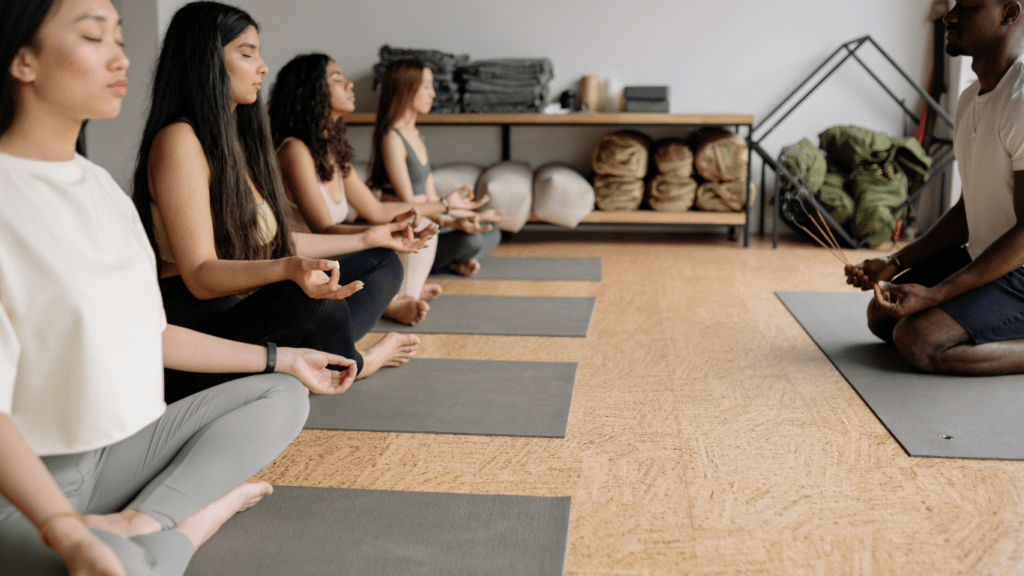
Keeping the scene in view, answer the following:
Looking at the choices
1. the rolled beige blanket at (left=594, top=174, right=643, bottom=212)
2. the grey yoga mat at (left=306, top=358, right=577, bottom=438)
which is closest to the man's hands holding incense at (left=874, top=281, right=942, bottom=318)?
the grey yoga mat at (left=306, top=358, right=577, bottom=438)

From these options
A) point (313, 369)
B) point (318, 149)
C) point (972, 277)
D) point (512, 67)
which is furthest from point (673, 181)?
point (313, 369)

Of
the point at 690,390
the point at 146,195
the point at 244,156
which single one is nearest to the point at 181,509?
the point at 146,195

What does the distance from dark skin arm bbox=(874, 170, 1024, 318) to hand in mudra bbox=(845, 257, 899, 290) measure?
6.2 inches

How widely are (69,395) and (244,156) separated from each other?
1.03 meters

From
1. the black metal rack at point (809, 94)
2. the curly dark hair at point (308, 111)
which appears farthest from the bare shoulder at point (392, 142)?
the black metal rack at point (809, 94)

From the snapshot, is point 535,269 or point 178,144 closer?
point 178,144

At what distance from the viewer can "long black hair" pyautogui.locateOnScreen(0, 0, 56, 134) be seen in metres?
1.01

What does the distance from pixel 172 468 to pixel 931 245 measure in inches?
89.8

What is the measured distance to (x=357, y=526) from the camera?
148 cm

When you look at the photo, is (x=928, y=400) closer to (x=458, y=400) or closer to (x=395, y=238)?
(x=458, y=400)

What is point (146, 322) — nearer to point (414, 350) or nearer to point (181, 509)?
point (181, 509)

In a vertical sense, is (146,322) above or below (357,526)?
above

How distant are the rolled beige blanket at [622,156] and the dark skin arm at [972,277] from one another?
2512 mm

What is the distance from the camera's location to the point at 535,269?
402cm
